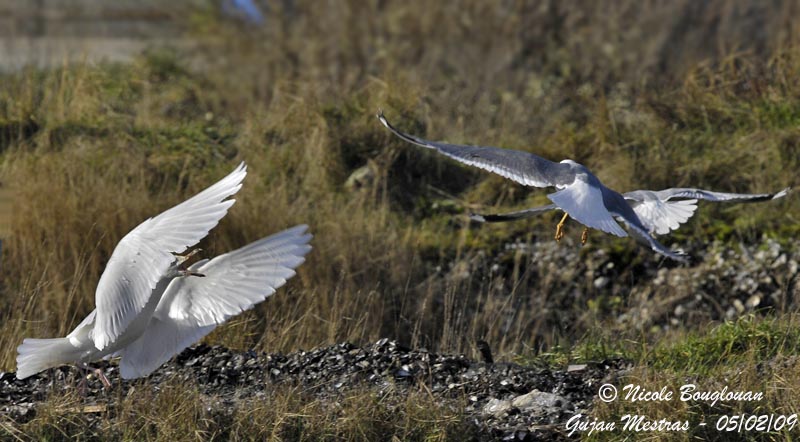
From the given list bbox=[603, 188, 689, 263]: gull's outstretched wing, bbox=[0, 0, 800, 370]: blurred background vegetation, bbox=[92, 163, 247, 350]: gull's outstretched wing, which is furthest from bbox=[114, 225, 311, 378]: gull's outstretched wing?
bbox=[603, 188, 689, 263]: gull's outstretched wing

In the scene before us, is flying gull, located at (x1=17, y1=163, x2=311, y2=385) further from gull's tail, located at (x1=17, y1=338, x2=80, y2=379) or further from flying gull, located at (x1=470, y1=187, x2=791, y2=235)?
flying gull, located at (x1=470, y1=187, x2=791, y2=235)

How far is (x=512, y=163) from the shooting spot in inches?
188

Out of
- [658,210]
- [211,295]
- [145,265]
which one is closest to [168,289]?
[211,295]

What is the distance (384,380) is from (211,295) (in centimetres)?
80

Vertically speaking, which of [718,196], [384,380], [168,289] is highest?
[718,196]

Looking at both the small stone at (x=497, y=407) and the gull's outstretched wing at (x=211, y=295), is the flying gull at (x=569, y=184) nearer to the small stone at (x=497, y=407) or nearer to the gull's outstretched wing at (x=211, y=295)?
the gull's outstretched wing at (x=211, y=295)

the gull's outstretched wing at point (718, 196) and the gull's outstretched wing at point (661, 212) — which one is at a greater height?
the gull's outstretched wing at point (718, 196)

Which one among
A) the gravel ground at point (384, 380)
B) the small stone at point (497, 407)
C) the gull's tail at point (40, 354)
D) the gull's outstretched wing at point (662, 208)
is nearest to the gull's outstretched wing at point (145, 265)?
the gull's tail at point (40, 354)

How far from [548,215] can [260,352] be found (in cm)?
299

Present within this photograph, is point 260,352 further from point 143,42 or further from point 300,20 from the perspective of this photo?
point 143,42

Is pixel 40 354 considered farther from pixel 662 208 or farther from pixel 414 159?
pixel 414 159

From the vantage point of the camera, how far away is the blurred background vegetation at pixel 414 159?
6254mm

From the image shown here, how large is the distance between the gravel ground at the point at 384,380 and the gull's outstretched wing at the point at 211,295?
146 mm

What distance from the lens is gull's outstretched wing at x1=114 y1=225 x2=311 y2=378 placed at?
4.41m
